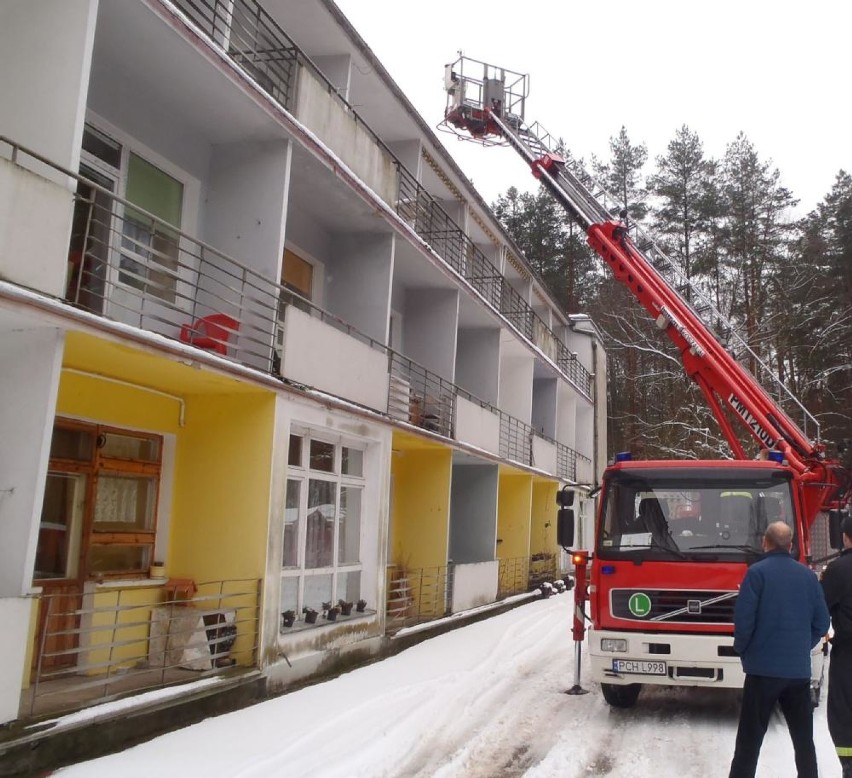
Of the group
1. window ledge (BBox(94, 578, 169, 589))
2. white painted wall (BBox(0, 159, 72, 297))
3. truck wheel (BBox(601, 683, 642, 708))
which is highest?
white painted wall (BBox(0, 159, 72, 297))

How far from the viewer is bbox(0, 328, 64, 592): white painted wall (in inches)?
248

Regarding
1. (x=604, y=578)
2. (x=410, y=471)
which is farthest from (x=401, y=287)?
(x=604, y=578)

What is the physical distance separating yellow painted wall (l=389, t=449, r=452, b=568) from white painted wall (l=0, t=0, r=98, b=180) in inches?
399

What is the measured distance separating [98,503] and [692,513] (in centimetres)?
640

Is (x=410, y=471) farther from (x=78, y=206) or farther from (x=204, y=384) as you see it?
(x=78, y=206)

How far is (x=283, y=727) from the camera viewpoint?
768cm

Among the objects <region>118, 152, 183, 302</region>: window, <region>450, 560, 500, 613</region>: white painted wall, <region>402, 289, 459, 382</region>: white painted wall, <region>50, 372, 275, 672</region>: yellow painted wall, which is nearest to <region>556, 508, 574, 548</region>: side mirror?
<region>50, 372, 275, 672</region>: yellow painted wall

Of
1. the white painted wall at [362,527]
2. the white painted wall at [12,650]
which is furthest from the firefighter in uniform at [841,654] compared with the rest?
the white painted wall at [362,527]

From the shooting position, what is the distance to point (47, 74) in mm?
6930

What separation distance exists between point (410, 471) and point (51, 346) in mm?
10042

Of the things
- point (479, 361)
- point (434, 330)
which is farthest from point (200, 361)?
point (479, 361)

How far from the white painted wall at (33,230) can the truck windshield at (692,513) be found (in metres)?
5.90

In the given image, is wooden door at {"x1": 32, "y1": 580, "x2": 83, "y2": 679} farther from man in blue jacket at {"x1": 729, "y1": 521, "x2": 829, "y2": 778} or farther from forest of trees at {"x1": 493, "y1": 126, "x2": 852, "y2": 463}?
forest of trees at {"x1": 493, "y1": 126, "x2": 852, "y2": 463}

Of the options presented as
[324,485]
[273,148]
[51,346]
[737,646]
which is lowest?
[737,646]
